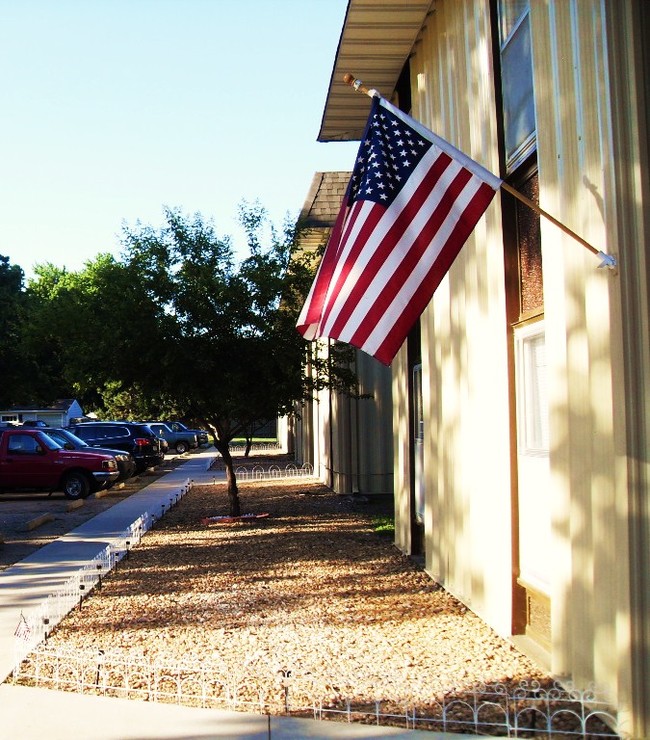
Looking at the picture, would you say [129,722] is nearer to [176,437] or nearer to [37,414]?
[176,437]

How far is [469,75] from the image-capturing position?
8648 millimetres

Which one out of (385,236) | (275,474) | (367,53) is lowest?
(275,474)

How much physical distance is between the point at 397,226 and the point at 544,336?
1659 millimetres

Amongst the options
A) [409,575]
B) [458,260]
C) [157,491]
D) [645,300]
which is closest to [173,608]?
[409,575]

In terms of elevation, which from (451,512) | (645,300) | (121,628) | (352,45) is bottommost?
(121,628)

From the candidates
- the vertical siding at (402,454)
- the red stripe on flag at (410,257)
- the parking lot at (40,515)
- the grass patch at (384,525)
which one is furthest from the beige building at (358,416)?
the red stripe on flag at (410,257)

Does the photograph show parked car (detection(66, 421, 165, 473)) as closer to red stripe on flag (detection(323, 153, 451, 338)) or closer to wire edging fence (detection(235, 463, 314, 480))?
wire edging fence (detection(235, 463, 314, 480))

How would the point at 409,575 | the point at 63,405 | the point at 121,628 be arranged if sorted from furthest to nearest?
the point at 63,405 → the point at 409,575 → the point at 121,628

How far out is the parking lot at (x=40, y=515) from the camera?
1399 centimetres

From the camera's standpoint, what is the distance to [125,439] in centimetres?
3127

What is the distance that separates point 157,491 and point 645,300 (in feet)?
64.6

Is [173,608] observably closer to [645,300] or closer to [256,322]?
[645,300]

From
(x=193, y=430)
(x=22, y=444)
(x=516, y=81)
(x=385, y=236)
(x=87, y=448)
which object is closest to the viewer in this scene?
(x=385, y=236)

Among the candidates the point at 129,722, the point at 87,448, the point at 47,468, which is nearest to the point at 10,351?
the point at 87,448
